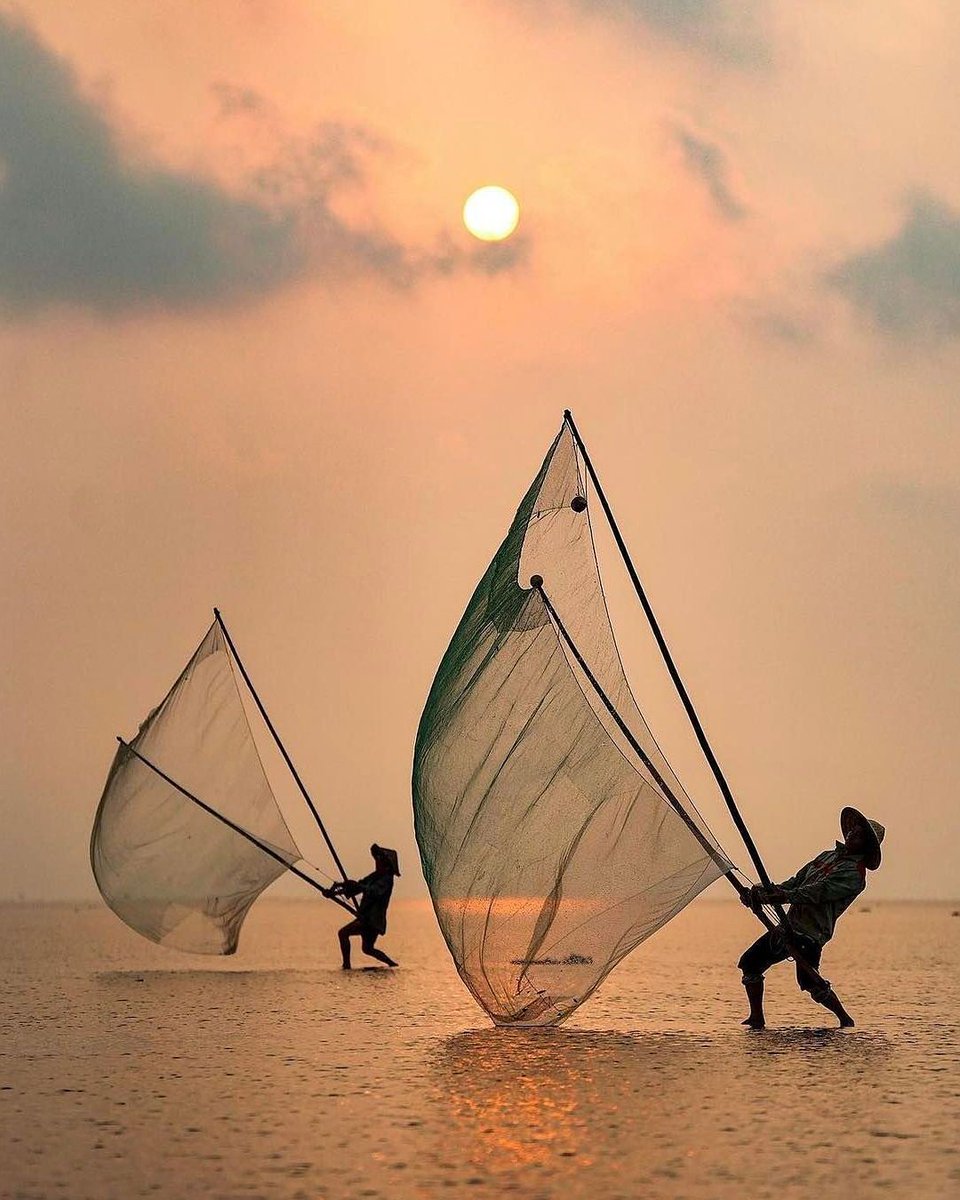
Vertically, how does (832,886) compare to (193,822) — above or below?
below

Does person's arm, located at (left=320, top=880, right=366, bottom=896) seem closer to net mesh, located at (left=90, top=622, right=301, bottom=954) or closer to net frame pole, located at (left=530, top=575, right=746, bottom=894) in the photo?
net mesh, located at (left=90, top=622, right=301, bottom=954)

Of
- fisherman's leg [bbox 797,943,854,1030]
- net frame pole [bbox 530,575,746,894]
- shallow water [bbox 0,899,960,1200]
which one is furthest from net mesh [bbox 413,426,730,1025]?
fisherman's leg [bbox 797,943,854,1030]

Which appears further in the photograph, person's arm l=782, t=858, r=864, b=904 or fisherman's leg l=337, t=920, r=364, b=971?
fisherman's leg l=337, t=920, r=364, b=971

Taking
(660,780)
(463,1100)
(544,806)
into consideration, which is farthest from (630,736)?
(463,1100)

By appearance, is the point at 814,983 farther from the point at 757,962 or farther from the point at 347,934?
the point at 347,934

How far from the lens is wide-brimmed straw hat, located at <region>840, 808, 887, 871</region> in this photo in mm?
16969

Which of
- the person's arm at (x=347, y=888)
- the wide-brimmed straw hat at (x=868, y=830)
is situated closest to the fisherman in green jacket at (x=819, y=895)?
the wide-brimmed straw hat at (x=868, y=830)

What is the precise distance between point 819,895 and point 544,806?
2602mm

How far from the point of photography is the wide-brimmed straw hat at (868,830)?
17.0 metres

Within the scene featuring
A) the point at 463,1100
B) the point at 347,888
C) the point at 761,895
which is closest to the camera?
the point at 463,1100

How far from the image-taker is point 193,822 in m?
31.0

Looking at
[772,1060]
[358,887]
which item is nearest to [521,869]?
[772,1060]

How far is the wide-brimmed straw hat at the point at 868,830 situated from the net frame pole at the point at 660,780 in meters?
1.07

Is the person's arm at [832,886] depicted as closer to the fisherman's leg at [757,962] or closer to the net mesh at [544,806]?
the fisherman's leg at [757,962]
